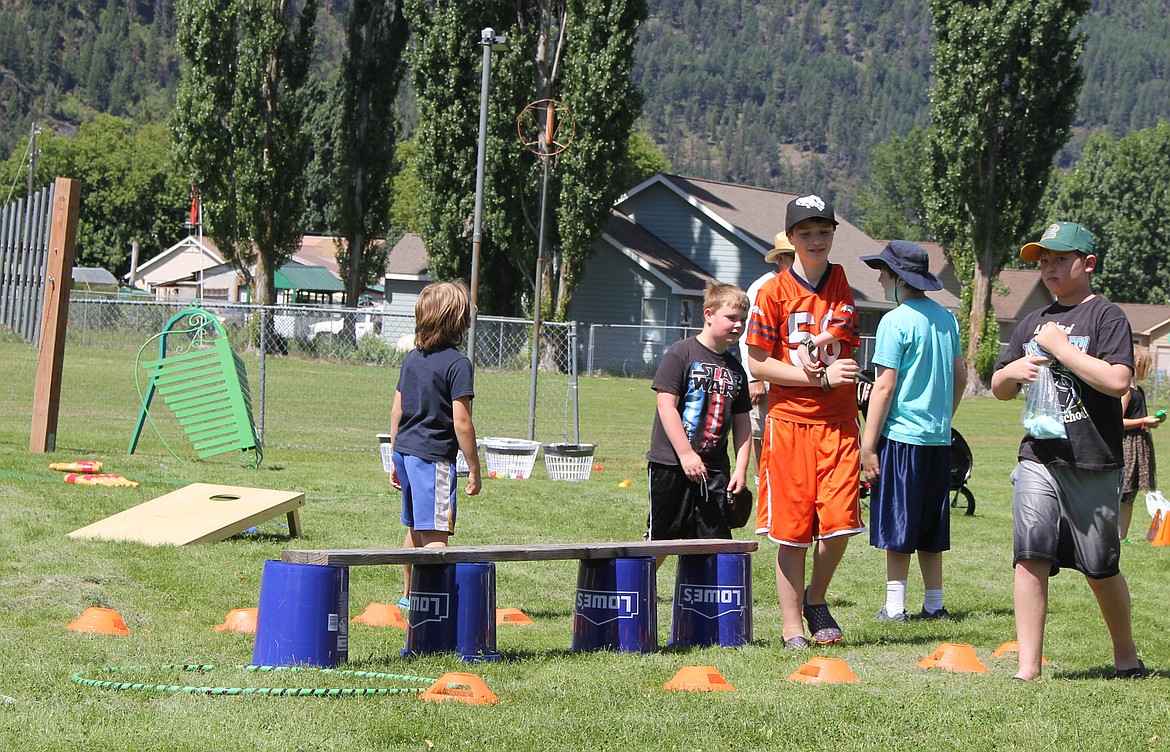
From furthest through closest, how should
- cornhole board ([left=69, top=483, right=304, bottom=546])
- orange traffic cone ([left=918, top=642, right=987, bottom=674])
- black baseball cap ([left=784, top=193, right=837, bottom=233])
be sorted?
cornhole board ([left=69, top=483, right=304, bottom=546]) → black baseball cap ([left=784, top=193, right=837, bottom=233]) → orange traffic cone ([left=918, top=642, right=987, bottom=674])

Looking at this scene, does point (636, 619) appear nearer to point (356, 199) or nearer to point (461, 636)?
point (461, 636)

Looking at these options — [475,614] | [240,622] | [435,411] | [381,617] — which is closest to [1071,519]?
[475,614]

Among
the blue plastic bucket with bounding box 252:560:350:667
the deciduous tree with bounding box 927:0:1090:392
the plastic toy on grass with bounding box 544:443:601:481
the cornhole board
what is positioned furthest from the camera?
the deciduous tree with bounding box 927:0:1090:392

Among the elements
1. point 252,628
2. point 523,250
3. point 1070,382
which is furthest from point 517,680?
point 523,250

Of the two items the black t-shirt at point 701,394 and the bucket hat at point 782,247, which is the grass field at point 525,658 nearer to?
the black t-shirt at point 701,394

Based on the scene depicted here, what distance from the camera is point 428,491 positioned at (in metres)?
6.49

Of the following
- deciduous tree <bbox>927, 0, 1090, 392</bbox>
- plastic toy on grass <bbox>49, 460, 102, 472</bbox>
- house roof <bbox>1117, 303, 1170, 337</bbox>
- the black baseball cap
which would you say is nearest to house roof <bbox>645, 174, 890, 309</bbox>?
deciduous tree <bbox>927, 0, 1090, 392</bbox>

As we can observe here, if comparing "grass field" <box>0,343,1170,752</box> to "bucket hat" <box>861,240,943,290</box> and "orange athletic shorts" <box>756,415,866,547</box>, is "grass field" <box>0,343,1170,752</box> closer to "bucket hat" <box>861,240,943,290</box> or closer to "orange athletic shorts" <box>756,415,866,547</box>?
"orange athletic shorts" <box>756,415,866,547</box>

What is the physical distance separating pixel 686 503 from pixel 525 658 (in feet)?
4.52

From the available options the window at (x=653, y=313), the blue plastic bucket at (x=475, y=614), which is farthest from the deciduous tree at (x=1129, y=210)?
the blue plastic bucket at (x=475, y=614)

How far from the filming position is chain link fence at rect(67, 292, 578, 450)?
56.8 feet

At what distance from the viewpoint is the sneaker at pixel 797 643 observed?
6074 mm

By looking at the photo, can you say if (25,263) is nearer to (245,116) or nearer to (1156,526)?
(1156,526)

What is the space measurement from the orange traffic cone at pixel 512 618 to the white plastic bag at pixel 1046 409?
2.95 meters
